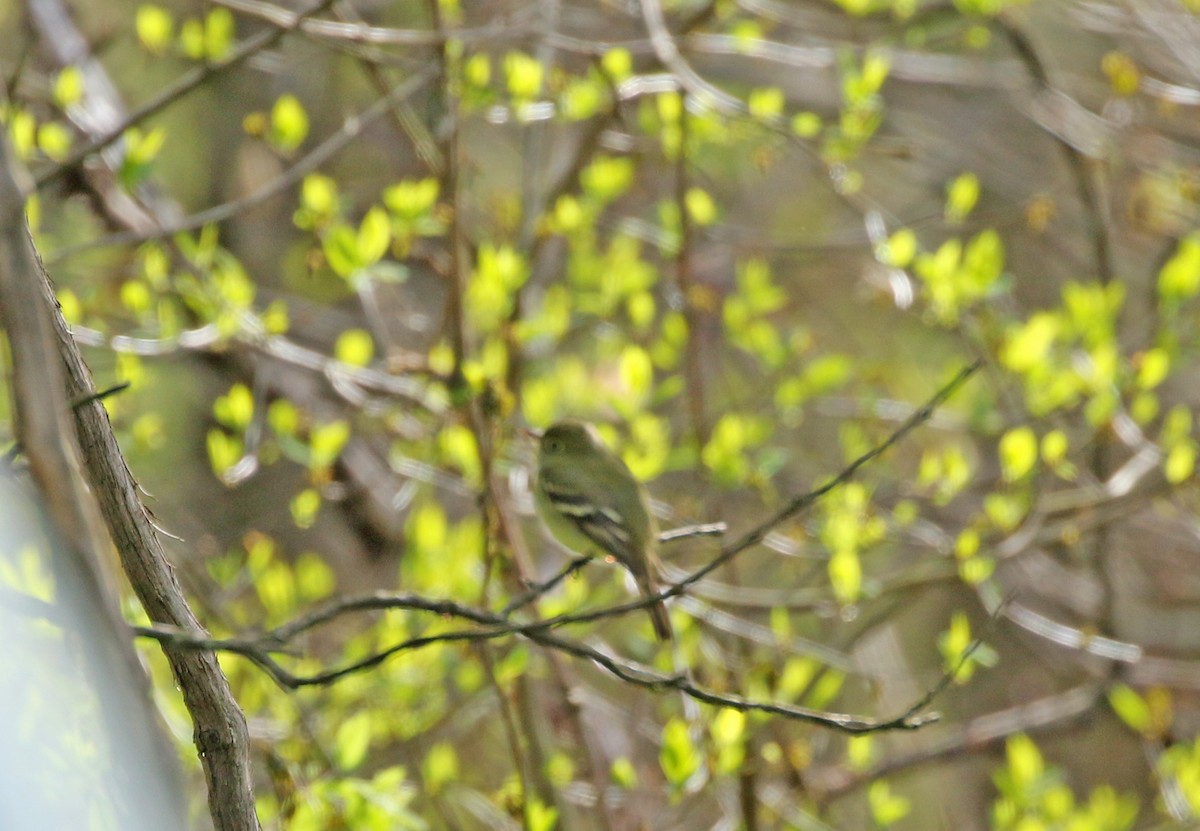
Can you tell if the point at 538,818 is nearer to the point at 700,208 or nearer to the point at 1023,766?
the point at 1023,766

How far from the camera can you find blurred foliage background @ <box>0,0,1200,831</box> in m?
3.78

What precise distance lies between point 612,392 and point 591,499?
118 centimetres

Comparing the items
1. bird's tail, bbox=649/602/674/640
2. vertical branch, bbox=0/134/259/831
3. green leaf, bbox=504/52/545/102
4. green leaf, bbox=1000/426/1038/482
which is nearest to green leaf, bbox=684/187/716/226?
green leaf, bbox=504/52/545/102

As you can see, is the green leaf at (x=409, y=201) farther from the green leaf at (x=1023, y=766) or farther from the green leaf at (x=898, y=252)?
the green leaf at (x=1023, y=766)

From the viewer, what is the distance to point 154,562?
5.57ft

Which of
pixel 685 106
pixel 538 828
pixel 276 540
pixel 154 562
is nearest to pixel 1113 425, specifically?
pixel 685 106

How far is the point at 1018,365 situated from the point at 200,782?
2.83m

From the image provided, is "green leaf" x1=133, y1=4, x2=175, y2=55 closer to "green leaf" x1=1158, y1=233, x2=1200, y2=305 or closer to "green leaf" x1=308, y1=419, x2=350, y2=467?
"green leaf" x1=308, y1=419, x2=350, y2=467

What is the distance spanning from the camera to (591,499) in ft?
12.3

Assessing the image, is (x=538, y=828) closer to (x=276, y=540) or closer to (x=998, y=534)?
(x=998, y=534)

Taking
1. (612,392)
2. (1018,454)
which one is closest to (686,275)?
(612,392)

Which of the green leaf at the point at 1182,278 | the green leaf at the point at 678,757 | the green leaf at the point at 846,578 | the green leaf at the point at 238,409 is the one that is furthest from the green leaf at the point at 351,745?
the green leaf at the point at 1182,278

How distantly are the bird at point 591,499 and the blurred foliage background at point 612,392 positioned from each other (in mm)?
192

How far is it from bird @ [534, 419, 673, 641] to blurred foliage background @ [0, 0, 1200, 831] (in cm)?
19
